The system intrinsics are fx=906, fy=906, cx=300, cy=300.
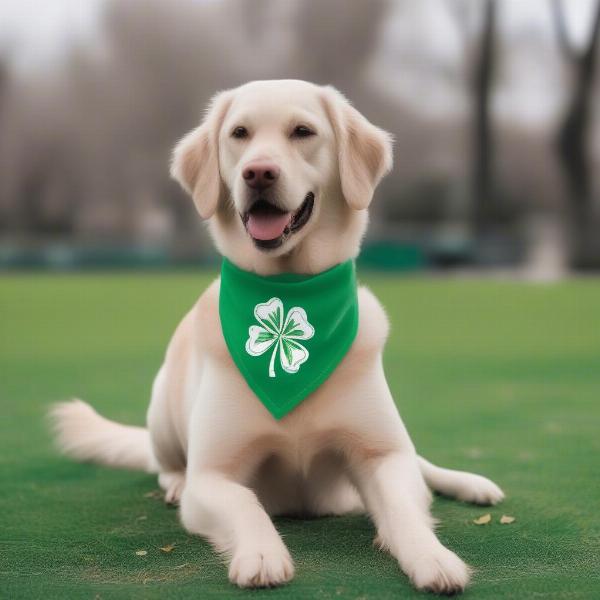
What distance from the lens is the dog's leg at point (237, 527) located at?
265 centimetres

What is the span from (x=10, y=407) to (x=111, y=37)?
32465 millimetres

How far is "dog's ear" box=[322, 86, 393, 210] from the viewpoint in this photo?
131 inches

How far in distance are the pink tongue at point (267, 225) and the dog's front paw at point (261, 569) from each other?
107 cm

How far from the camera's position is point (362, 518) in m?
3.45

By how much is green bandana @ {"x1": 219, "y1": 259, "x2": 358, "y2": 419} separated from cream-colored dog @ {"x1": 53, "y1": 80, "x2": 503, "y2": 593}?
0.05 m

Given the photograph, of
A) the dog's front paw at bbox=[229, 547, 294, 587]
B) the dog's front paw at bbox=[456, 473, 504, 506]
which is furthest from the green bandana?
the dog's front paw at bbox=[456, 473, 504, 506]

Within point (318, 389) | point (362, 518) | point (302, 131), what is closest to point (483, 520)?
point (362, 518)

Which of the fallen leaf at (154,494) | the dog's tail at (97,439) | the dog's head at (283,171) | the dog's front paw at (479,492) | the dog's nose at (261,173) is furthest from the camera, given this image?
the dog's tail at (97,439)

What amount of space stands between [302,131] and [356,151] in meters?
0.27

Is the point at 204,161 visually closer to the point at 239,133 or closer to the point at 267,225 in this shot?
the point at 239,133

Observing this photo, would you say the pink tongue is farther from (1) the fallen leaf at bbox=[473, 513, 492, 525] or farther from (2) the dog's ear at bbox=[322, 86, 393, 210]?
(1) the fallen leaf at bbox=[473, 513, 492, 525]

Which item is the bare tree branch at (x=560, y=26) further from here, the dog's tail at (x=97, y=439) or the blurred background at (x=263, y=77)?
the dog's tail at (x=97, y=439)

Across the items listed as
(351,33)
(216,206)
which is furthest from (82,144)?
(216,206)

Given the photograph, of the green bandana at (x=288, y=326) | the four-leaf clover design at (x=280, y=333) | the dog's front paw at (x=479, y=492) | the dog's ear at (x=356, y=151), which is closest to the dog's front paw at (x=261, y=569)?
the green bandana at (x=288, y=326)
